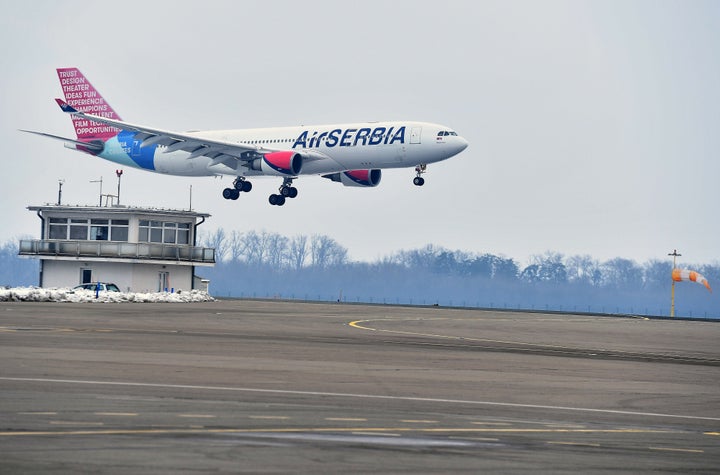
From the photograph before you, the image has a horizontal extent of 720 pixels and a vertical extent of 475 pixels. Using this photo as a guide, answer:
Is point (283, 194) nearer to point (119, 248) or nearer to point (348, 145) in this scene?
point (348, 145)

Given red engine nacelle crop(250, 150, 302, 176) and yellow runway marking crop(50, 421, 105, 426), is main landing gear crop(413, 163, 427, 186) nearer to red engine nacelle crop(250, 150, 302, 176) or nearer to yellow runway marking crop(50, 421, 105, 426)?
red engine nacelle crop(250, 150, 302, 176)

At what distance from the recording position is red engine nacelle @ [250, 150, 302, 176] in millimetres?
81938

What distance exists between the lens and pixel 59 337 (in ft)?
113

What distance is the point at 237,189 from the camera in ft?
291

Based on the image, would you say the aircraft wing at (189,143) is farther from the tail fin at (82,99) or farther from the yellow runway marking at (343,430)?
the yellow runway marking at (343,430)

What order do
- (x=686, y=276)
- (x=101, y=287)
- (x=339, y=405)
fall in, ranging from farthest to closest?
(x=686, y=276), (x=101, y=287), (x=339, y=405)

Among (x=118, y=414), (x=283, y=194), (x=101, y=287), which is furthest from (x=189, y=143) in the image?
(x=118, y=414)

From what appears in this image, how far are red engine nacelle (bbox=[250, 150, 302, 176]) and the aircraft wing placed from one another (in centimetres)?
122

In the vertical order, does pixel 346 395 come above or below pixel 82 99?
below

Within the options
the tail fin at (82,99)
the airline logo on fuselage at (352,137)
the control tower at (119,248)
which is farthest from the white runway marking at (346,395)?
the tail fin at (82,99)

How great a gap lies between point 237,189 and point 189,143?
569cm

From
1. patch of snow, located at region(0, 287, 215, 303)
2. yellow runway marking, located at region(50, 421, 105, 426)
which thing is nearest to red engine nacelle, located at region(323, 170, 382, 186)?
patch of snow, located at region(0, 287, 215, 303)

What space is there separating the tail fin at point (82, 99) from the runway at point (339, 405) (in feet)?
211

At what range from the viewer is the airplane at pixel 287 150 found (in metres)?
79.7
